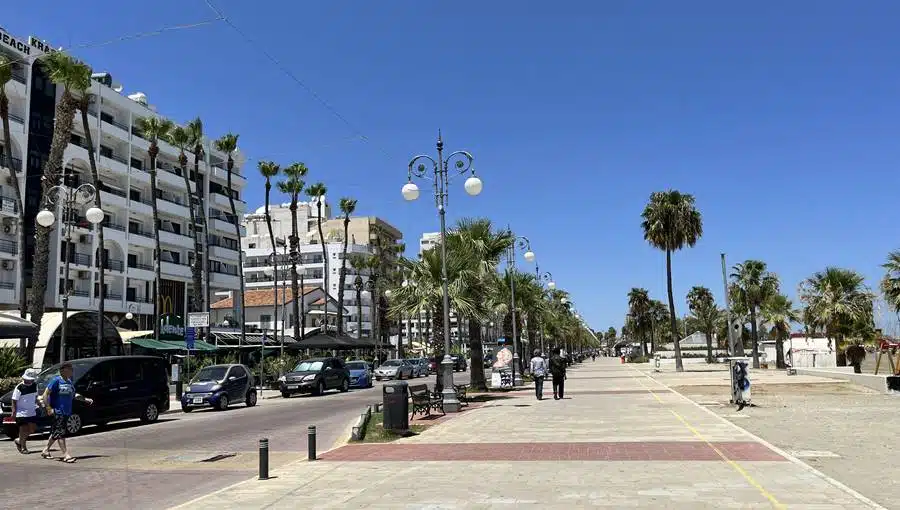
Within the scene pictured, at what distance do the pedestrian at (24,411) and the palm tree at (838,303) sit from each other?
133ft

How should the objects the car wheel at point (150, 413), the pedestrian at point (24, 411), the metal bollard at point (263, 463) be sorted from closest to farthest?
the metal bollard at point (263, 463)
the pedestrian at point (24, 411)
the car wheel at point (150, 413)

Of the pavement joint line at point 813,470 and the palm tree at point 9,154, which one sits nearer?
the pavement joint line at point 813,470

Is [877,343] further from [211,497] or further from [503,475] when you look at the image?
[211,497]

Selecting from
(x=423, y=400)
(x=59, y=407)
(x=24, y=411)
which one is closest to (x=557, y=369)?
(x=423, y=400)

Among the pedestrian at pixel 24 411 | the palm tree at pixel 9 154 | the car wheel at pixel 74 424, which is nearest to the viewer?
the pedestrian at pixel 24 411

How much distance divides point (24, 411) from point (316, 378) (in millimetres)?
17927

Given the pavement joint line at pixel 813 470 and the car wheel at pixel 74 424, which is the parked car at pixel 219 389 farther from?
the pavement joint line at pixel 813 470

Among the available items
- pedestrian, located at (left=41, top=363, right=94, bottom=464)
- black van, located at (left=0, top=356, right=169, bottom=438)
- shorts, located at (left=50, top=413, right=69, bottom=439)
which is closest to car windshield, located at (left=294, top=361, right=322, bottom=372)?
black van, located at (left=0, top=356, right=169, bottom=438)

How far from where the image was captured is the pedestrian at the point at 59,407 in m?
12.6

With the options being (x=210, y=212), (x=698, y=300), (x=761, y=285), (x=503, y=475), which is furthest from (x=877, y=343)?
(x=698, y=300)

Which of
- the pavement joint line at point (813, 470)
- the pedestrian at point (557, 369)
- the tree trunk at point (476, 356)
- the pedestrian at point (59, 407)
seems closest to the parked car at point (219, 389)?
the tree trunk at point (476, 356)

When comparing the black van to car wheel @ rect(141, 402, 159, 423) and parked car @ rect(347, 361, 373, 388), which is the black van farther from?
parked car @ rect(347, 361, 373, 388)

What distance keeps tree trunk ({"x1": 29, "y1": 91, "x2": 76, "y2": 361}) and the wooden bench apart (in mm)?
16069

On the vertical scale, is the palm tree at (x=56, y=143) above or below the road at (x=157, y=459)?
above
